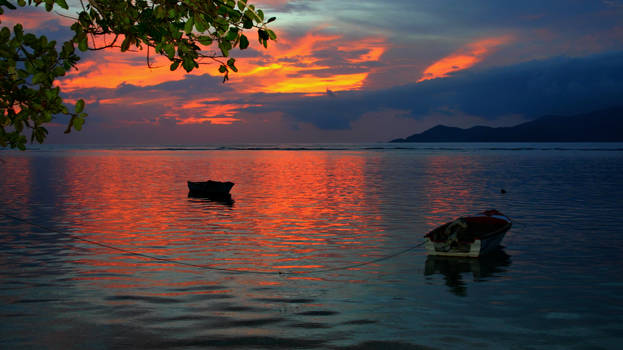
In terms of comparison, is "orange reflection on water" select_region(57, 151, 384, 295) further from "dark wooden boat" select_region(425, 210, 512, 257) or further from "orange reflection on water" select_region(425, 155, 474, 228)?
"orange reflection on water" select_region(425, 155, 474, 228)

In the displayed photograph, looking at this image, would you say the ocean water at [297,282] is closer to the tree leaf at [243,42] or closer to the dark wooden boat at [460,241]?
the dark wooden boat at [460,241]

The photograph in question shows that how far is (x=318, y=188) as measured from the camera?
6406 centimetres

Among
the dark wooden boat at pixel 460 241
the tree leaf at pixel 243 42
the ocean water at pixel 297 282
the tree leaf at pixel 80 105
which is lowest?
the ocean water at pixel 297 282

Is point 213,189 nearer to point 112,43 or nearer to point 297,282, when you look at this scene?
point 297,282

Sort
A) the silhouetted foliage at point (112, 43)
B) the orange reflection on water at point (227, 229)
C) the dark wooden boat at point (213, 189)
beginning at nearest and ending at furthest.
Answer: the silhouetted foliage at point (112, 43) < the orange reflection on water at point (227, 229) < the dark wooden boat at point (213, 189)

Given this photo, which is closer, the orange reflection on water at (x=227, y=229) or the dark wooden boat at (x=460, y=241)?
the orange reflection on water at (x=227, y=229)

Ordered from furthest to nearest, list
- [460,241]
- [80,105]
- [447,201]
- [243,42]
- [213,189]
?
[213,189]
[447,201]
[460,241]
[243,42]
[80,105]

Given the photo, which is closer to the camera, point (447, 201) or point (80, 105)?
point (80, 105)

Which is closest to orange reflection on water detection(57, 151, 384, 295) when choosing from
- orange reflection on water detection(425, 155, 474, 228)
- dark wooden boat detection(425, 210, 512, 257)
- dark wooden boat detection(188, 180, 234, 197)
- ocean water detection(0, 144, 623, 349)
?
ocean water detection(0, 144, 623, 349)

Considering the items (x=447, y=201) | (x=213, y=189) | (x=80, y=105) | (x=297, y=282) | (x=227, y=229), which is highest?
(x=80, y=105)

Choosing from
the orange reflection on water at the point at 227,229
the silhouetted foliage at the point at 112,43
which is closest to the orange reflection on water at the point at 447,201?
the orange reflection on water at the point at 227,229

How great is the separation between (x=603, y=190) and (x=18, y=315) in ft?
197

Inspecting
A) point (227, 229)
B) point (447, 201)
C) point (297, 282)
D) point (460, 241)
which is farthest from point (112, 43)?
point (447, 201)

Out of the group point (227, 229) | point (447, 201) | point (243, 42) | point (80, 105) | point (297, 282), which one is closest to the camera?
point (80, 105)
